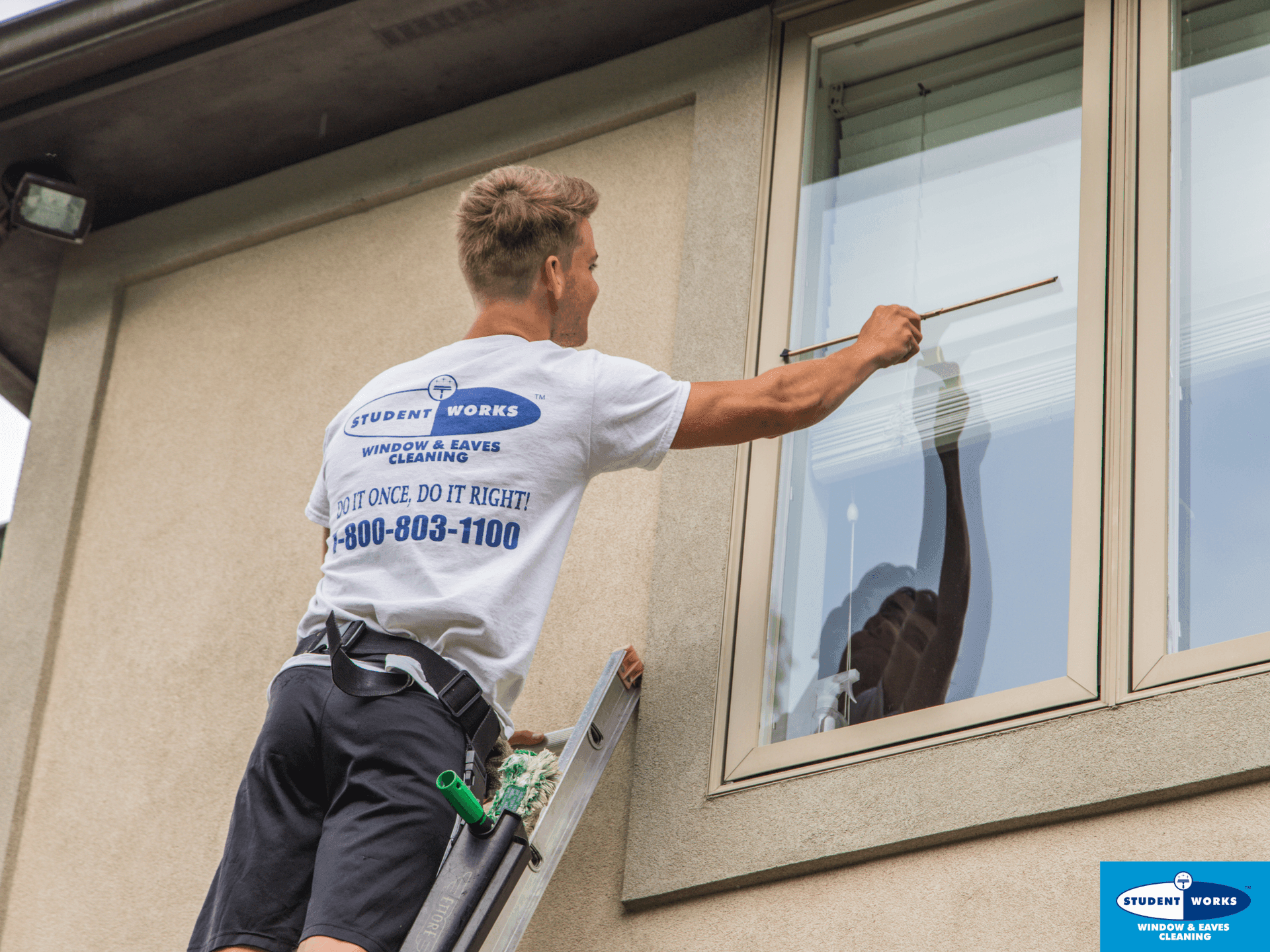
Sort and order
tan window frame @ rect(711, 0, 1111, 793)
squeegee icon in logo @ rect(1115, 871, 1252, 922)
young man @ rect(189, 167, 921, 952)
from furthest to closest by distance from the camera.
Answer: tan window frame @ rect(711, 0, 1111, 793)
squeegee icon in logo @ rect(1115, 871, 1252, 922)
young man @ rect(189, 167, 921, 952)

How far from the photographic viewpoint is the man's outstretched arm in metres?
3.21

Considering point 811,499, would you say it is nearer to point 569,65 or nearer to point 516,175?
point 516,175

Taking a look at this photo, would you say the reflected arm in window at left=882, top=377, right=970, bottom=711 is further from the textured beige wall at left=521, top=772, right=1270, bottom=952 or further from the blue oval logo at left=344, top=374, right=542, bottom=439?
the blue oval logo at left=344, top=374, right=542, bottom=439

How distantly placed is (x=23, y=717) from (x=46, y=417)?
1169mm

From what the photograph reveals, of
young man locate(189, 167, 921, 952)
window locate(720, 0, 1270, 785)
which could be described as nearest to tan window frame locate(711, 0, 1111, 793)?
window locate(720, 0, 1270, 785)

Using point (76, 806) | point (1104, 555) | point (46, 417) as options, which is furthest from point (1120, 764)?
point (46, 417)

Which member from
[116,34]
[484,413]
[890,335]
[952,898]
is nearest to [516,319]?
[484,413]

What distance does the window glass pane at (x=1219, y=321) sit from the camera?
10.8 feet

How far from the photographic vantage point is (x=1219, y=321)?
357cm

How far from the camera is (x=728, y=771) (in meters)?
3.56

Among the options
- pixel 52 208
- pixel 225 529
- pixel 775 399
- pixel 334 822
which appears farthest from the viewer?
pixel 52 208

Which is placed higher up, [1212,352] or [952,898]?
[1212,352]

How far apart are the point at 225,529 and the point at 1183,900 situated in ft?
9.82

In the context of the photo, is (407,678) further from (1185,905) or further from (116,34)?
(116,34)
